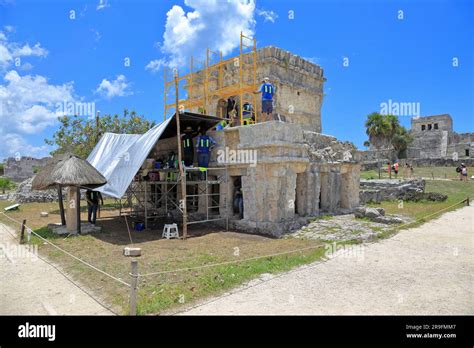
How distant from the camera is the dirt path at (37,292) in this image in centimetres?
575

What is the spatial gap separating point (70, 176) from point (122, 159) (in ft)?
7.31

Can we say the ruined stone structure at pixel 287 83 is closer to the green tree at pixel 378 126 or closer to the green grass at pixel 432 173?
the green tree at pixel 378 126

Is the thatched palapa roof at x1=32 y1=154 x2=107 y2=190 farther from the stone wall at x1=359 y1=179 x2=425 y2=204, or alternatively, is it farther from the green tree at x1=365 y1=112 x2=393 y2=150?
the green tree at x1=365 y1=112 x2=393 y2=150

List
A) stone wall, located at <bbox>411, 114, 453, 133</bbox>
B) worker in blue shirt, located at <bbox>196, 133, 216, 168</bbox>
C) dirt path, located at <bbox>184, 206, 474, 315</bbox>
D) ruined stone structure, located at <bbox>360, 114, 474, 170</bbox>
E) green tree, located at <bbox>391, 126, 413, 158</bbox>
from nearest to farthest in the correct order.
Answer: dirt path, located at <bbox>184, 206, 474, 315</bbox>, worker in blue shirt, located at <bbox>196, 133, 216, 168</bbox>, ruined stone structure, located at <bbox>360, 114, 474, 170</bbox>, green tree, located at <bbox>391, 126, 413, 158</bbox>, stone wall, located at <bbox>411, 114, 453, 133</bbox>

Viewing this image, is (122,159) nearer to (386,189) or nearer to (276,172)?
(276,172)

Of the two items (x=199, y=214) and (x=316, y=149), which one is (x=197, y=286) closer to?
(x=199, y=214)

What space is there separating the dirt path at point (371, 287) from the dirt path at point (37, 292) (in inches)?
86.2

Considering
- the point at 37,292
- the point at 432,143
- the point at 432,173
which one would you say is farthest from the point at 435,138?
the point at 37,292

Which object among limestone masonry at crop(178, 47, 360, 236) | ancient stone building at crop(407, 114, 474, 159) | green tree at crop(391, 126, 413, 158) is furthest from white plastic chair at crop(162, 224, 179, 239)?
ancient stone building at crop(407, 114, 474, 159)

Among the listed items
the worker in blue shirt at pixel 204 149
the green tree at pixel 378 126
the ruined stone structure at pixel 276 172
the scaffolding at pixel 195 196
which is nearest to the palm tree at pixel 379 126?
the green tree at pixel 378 126

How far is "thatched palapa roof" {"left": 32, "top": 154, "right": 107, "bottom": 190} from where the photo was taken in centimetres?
1197

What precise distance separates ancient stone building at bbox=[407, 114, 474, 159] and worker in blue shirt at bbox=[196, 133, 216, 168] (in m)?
42.3

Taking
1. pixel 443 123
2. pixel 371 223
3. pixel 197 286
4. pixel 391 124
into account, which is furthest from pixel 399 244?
pixel 443 123

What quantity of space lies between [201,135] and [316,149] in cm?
532
